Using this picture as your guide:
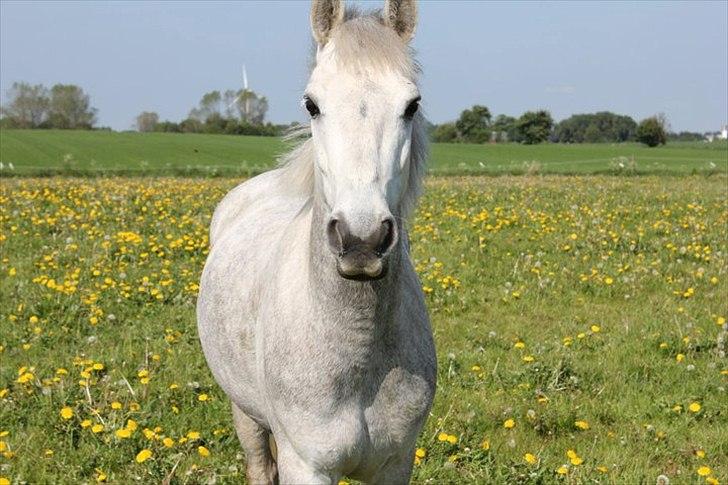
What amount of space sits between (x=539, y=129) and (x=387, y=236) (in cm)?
8712

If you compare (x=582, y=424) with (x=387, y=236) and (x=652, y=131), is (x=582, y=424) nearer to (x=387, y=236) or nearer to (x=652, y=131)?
(x=387, y=236)

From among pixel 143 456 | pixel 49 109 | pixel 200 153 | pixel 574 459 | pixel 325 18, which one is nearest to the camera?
pixel 325 18

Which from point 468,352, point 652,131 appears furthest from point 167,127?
point 468,352

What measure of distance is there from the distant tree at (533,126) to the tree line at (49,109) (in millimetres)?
47985

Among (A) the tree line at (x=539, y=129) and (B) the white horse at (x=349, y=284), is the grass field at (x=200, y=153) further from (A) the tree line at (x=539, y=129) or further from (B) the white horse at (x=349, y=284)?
(B) the white horse at (x=349, y=284)

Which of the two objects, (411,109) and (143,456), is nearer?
(411,109)

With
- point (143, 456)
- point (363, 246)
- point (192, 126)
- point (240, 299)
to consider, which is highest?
point (192, 126)

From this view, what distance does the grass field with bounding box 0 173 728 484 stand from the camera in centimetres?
486

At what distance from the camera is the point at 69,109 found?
7612cm

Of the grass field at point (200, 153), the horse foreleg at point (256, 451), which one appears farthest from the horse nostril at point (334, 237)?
the grass field at point (200, 153)

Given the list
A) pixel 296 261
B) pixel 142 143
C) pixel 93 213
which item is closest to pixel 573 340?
pixel 296 261

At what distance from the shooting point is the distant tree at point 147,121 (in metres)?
83.0

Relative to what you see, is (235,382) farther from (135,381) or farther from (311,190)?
(135,381)

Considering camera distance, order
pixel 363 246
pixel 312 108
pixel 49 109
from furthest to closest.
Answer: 1. pixel 49 109
2. pixel 312 108
3. pixel 363 246
